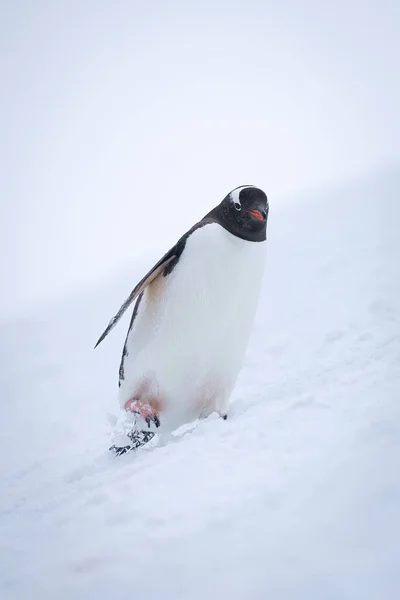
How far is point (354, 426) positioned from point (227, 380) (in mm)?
1155

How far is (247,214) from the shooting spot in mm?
2447

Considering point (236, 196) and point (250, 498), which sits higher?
point (236, 196)

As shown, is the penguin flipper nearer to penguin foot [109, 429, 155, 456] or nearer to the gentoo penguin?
the gentoo penguin

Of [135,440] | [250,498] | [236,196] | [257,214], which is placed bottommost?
[135,440]

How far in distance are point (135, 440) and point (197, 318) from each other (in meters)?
0.68

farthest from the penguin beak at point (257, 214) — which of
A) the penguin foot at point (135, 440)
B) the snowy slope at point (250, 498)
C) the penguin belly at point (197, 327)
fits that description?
the penguin foot at point (135, 440)

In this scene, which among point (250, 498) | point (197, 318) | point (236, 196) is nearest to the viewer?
point (250, 498)

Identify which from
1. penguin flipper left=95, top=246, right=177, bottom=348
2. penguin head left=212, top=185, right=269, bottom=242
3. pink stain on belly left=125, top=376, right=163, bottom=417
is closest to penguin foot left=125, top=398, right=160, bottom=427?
pink stain on belly left=125, top=376, right=163, bottom=417

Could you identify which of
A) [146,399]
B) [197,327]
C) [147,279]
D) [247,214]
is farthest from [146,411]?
[247,214]

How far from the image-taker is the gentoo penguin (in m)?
2.41

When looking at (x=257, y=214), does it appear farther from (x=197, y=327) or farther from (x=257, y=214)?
(x=197, y=327)

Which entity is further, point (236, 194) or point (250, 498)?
point (236, 194)

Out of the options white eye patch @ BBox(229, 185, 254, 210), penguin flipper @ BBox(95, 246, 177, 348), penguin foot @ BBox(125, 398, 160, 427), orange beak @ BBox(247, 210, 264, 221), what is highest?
white eye patch @ BBox(229, 185, 254, 210)

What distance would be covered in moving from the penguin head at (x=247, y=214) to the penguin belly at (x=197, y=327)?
4 centimetres
